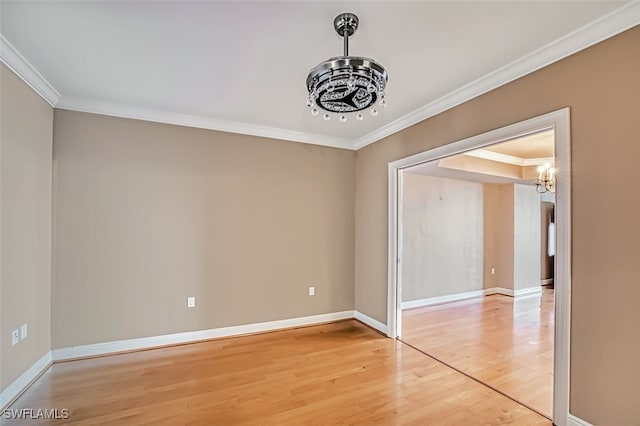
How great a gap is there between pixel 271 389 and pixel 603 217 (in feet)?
8.93

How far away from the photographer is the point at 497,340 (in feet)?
12.2

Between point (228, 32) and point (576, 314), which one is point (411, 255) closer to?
point (576, 314)

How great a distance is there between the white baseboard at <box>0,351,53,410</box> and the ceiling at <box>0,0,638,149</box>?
2.46 m

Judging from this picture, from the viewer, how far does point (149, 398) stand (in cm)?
242

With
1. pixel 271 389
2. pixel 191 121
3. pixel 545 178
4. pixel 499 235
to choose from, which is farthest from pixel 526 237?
pixel 191 121

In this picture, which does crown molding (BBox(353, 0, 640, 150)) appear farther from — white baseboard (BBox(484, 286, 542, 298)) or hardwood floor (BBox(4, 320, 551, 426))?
white baseboard (BBox(484, 286, 542, 298))

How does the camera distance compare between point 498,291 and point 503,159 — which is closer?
point 503,159

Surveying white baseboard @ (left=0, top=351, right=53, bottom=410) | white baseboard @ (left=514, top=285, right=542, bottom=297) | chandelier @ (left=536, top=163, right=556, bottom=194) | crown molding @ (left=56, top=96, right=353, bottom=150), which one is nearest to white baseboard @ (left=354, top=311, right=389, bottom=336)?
crown molding @ (left=56, top=96, right=353, bottom=150)

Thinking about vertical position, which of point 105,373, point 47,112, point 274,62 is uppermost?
point 274,62

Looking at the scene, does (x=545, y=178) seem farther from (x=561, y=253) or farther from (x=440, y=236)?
(x=561, y=253)

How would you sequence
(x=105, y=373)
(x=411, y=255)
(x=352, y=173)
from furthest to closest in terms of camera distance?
(x=411, y=255), (x=352, y=173), (x=105, y=373)

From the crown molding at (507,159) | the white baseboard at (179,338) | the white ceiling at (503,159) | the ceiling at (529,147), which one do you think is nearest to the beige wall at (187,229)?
the white baseboard at (179,338)

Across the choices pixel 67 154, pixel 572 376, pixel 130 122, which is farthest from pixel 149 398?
pixel 572 376

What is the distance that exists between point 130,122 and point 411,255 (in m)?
4.62
